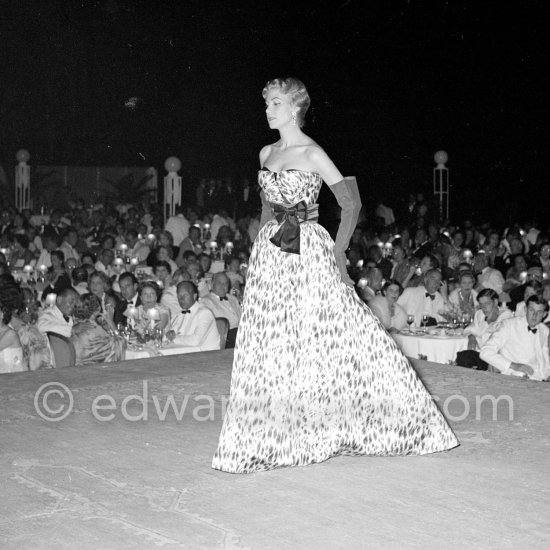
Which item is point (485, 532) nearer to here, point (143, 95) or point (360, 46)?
point (360, 46)

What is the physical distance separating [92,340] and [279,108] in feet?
11.1

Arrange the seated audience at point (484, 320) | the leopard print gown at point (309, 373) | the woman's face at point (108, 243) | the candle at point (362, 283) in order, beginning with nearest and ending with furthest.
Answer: the leopard print gown at point (309, 373) → the seated audience at point (484, 320) → the candle at point (362, 283) → the woman's face at point (108, 243)

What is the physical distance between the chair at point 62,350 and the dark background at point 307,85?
12.4 metres

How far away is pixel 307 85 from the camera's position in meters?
18.2

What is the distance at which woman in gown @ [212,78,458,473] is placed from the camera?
3.73m

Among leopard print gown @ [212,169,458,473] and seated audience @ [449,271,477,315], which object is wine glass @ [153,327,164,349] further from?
leopard print gown @ [212,169,458,473]

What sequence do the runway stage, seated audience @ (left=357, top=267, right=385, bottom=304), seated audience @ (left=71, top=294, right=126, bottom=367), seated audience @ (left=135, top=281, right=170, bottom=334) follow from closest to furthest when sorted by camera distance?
the runway stage
seated audience @ (left=71, top=294, right=126, bottom=367)
seated audience @ (left=135, top=281, right=170, bottom=334)
seated audience @ (left=357, top=267, right=385, bottom=304)

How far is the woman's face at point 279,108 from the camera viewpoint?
12.3ft

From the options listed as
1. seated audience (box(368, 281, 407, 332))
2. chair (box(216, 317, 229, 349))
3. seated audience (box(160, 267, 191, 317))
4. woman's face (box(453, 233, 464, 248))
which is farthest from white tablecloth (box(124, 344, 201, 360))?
woman's face (box(453, 233, 464, 248))

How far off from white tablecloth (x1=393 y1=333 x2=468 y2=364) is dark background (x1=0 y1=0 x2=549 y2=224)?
1097cm

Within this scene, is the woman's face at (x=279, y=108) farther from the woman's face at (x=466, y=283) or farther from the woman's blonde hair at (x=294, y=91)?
the woman's face at (x=466, y=283)

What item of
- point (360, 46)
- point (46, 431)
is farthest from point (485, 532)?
point (360, 46)

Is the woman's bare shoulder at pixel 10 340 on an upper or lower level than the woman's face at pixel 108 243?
lower

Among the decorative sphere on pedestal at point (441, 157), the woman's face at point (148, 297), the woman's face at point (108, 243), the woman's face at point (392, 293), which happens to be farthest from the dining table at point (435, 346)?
the decorative sphere on pedestal at point (441, 157)
